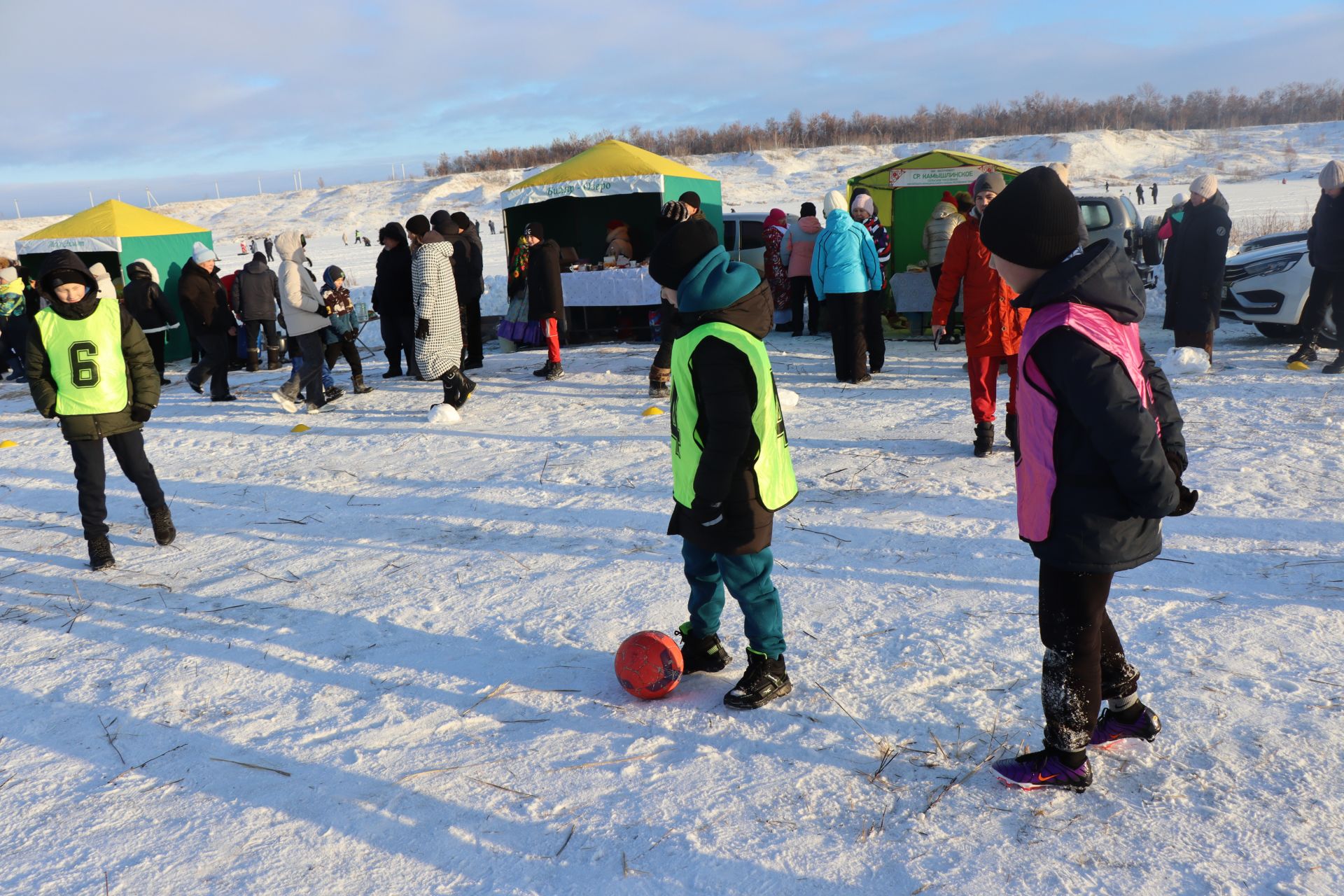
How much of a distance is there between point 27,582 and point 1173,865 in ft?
18.0

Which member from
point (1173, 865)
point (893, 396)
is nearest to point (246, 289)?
point (893, 396)

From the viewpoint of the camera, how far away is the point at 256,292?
10875mm

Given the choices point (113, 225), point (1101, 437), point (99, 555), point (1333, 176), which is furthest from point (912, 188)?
point (113, 225)

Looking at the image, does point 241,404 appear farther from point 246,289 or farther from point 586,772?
point 586,772

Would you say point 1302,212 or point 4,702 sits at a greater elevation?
point 1302,212

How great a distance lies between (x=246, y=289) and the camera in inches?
428

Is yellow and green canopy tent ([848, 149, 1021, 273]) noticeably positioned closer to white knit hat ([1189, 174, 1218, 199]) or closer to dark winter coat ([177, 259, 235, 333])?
white knit hat ([1189, 174, 1218, 199])

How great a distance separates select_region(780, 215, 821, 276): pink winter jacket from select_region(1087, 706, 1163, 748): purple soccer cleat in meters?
9.05

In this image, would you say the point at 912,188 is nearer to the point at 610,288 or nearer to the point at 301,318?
the point at 610,288

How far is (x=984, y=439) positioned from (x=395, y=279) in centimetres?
616

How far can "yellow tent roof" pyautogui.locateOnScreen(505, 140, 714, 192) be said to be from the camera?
11672mm

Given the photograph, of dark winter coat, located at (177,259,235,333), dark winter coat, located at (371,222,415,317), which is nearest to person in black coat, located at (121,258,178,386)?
dark winter coat, located at (177,259,235,333)

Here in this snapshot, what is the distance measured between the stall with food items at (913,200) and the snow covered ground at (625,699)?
5.30 m

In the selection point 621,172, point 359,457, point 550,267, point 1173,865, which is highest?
point 621,172
